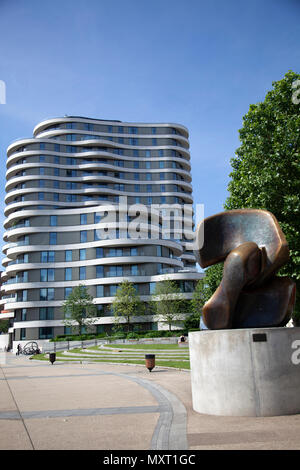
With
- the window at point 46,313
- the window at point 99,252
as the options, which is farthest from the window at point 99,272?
the window at point 46,313

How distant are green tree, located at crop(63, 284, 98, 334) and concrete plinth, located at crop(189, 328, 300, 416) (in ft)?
156

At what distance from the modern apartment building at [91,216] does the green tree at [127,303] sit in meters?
2.52

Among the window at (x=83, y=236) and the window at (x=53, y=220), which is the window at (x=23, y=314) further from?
the window at (x=53, y=220)

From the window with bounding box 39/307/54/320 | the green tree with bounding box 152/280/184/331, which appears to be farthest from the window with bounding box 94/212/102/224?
the green tree with bounding box 152/280/184/331

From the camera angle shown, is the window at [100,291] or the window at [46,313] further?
the window at [46,313]

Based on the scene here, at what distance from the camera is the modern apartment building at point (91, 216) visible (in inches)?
2322

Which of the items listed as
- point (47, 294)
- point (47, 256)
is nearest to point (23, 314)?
point (47, 294)

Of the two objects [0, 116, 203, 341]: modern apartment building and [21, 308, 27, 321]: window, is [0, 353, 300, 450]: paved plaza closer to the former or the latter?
[0, 116, 203, 341]: modern apartment building

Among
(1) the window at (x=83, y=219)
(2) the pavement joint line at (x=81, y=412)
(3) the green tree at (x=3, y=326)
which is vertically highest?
(1) the window at (x=83, y=219)

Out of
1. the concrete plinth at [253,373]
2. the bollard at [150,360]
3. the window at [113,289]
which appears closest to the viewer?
the concrete plinth at [253,373]

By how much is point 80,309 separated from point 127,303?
689 centimetres

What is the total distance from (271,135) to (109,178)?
2275 inches

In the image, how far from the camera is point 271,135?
18828 mm

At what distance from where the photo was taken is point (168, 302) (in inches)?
1998
